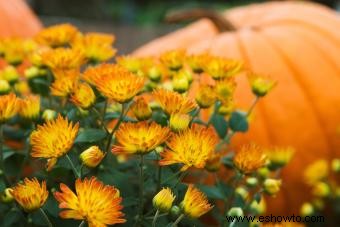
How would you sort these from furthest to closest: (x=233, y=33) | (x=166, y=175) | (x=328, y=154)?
(x=233, y=33)
(x=328, y=154)
(x=166, y=175)

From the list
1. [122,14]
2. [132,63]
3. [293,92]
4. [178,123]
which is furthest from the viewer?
[122,14]

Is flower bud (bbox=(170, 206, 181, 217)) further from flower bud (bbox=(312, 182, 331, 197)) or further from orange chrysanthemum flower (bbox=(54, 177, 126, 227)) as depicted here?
flower bud (bbox=(312, 182, 331, 197))

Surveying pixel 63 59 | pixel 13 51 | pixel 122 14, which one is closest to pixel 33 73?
pixel 13 51

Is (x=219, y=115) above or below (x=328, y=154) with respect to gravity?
above

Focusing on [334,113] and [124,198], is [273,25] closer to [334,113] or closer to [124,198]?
[334,113]

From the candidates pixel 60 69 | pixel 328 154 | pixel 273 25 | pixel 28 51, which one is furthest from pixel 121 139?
pixel 273 25

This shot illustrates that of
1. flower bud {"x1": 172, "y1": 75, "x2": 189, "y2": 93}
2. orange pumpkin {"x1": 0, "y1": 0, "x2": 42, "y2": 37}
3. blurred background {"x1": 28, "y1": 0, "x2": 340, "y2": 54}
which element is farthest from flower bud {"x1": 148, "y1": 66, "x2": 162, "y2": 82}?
blurred background {"x1": 28, "y1": 0, "x2": 340, "y2": 54}

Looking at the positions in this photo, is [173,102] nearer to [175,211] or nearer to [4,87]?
[175,211]
